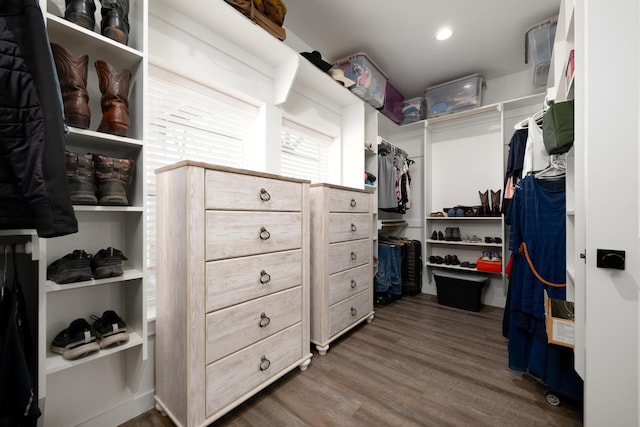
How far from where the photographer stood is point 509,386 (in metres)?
1.58

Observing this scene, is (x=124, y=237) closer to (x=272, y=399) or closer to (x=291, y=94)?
(x=272, y=399)

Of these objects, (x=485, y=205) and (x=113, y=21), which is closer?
(x=113, y=21)

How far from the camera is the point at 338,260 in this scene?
209 cm

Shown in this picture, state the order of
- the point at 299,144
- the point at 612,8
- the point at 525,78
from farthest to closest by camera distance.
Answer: the point at 525,78 → the point at 299,144 → the point at 612,8

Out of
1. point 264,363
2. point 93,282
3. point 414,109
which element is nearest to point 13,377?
point 93,282

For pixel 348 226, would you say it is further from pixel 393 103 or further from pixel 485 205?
pixel 393 103

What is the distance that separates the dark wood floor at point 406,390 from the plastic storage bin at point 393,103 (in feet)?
8.29

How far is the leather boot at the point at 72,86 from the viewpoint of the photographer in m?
1.01

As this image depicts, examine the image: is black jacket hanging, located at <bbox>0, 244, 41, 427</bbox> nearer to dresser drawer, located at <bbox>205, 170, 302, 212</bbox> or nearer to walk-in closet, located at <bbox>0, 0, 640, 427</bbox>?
walk-in closet, located at <bbox>0, 0, 640, 427</bbox>

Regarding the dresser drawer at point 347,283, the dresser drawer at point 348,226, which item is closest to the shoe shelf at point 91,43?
the dresser drawer at point 348,226

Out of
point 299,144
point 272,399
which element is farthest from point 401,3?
point 272,399

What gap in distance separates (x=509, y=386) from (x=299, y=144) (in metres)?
2.35

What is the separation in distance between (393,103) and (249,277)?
3.01 meters

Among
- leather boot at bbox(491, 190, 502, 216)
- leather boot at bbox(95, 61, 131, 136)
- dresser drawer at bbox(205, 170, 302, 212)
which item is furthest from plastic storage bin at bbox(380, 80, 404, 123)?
leather boot at bbox(95, 61, 131, 136)
